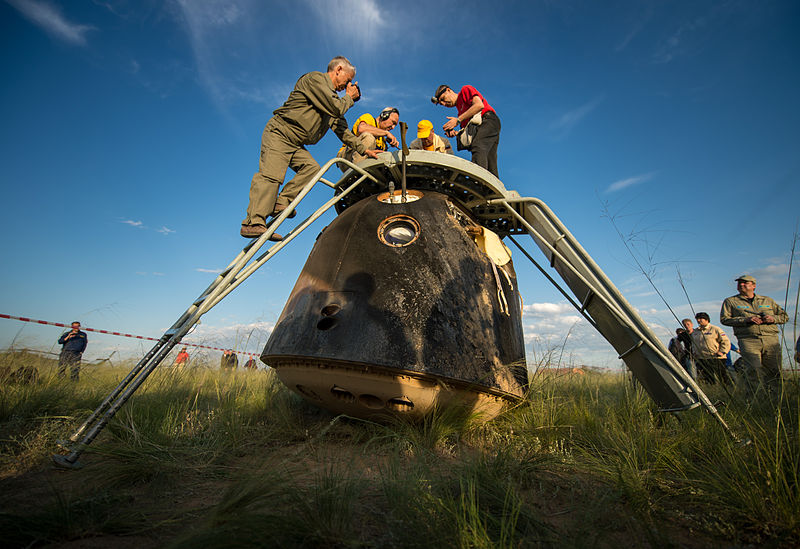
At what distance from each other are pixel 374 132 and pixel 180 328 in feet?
12.1

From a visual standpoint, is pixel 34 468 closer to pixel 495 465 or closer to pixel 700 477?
pixel 495 465

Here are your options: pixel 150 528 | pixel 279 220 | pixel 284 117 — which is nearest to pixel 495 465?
pixel 150 528

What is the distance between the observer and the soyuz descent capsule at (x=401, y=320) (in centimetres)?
274

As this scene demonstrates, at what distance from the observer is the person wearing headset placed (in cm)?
468

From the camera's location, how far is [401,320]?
2838mm

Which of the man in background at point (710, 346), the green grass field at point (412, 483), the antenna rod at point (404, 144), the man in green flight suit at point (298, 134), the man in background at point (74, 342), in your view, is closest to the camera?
the green grass field at point (412, 483)

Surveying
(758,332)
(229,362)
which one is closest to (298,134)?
(229,362)

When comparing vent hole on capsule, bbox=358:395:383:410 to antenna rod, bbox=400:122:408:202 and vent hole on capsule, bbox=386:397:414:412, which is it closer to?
vent hole on capsule, bbox=386:397:414:412

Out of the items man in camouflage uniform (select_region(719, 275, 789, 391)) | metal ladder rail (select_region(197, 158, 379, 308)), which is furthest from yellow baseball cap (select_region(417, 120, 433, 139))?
man in camouflage uniform (select_region(719, 275, 789, 391))

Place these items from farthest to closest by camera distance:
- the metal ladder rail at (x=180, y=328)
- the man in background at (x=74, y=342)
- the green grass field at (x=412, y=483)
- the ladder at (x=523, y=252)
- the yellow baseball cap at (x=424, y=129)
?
the man in background at (x=74, y=342) → the yellow baseball cap at (x=424, y=129) → the ladder at (x=523, y=252) → the metal ladder rail at (x=180, y=328) → the green grass field at (x=412, y=483)

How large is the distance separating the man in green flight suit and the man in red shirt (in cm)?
153

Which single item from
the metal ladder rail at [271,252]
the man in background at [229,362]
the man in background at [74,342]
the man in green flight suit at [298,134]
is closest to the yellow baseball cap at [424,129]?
the man in green flight suit at [298,134]

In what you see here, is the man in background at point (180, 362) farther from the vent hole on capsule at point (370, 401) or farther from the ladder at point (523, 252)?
the vent hole on capsule at point (370, 401)

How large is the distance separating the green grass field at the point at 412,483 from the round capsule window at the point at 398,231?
1514 mm
